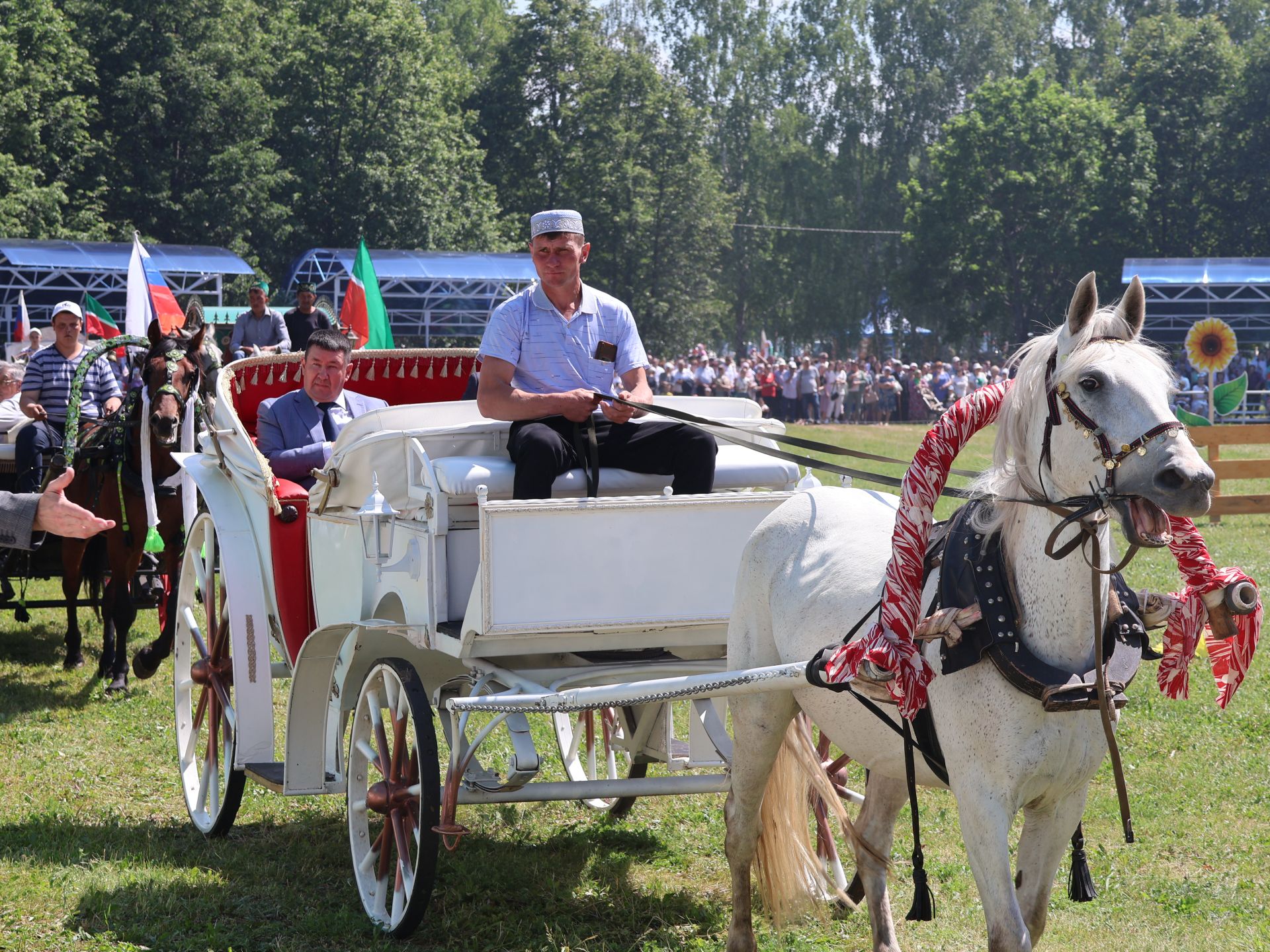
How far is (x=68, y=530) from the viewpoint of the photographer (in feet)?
13.9

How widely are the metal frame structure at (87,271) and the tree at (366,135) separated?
28.0 feet

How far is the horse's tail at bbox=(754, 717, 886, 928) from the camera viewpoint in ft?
14.8

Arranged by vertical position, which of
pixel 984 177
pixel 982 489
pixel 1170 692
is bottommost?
pixel 1170 692

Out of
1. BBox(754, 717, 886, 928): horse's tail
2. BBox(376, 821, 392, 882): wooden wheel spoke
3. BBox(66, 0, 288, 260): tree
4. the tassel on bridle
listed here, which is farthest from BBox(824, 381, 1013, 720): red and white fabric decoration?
BBox(66, 0, 288, 260): tree

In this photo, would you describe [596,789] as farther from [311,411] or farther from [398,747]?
[311,411]

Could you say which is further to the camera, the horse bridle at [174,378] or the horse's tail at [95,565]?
the horse's tail at [95,565]

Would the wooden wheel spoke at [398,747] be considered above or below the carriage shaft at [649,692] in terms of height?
below

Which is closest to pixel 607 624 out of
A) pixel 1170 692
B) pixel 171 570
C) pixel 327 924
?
pixel 327 924

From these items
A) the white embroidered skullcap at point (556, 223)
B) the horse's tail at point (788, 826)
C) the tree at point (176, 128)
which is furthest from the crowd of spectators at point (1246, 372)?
the horse's tail at point (788, 826)

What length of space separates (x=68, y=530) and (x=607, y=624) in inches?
66.4

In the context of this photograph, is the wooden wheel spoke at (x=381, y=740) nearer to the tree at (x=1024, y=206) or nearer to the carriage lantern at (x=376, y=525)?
the carriage lantern at (x=376, y=525)

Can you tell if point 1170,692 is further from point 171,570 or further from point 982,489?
point 171,570

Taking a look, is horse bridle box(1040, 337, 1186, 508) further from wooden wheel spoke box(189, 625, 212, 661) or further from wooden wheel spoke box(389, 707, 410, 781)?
wooden wheel spoke box(189, 625, 212, 661)

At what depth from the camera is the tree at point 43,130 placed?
3400 centimetres
